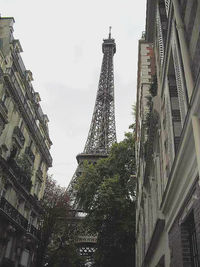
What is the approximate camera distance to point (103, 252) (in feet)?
82.7

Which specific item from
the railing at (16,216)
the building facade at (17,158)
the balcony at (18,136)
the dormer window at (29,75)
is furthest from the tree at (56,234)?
the dormer window at (29,75)

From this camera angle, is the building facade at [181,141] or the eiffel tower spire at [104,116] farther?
the eiffel tower spire at [104,116]

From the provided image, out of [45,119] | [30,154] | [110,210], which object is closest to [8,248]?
[110,210]

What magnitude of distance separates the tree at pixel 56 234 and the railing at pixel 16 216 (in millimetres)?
2989

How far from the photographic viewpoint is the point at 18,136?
27500mm

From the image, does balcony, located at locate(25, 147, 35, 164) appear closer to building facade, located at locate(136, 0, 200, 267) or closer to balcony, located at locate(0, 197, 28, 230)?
balcony, located at locate(0, 197, 28, 230)

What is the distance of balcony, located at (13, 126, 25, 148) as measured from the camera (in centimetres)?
2683

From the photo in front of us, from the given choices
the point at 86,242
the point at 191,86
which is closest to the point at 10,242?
the point at 191,86

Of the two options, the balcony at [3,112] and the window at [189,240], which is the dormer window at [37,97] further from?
the window at [189,240]

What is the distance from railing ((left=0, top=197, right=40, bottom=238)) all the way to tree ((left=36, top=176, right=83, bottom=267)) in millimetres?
2989

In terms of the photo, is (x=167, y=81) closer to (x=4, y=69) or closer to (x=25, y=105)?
(x=4, y=69)

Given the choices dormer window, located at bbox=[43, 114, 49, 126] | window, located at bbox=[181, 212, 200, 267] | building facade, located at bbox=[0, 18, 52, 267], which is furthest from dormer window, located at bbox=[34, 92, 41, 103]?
window, located at bbox=[181, 212, 200, 267]

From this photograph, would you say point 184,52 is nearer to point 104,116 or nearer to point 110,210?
point 110,210

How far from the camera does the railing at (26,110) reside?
84.1 feet
